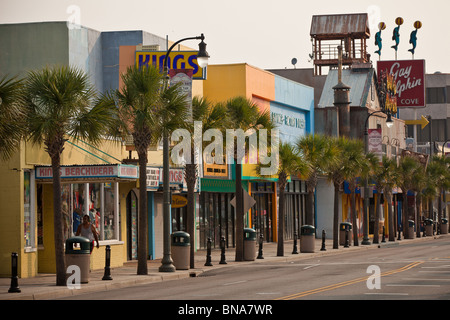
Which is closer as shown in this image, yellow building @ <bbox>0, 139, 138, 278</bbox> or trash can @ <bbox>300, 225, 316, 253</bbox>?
yellow building @ <bbox>0, 139, 138, 278</bbox>

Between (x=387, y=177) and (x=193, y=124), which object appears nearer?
(x=193, y=124)

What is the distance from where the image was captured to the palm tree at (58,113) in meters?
24.3

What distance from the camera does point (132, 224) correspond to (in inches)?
1485

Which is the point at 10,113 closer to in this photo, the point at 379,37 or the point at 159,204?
the point at 159,204

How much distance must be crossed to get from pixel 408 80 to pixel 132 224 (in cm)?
5726

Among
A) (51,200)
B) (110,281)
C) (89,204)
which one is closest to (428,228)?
(89,204)

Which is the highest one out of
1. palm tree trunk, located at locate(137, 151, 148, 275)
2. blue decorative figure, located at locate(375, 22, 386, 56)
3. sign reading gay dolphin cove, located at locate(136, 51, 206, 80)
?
blue decorative figure, located at locate(375, 22, 386, 56)

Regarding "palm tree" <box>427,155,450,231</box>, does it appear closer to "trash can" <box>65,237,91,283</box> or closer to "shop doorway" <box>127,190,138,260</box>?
"shop doorway" <box>127,190,138,260</box>

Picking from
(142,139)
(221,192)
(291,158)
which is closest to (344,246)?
(221,192)

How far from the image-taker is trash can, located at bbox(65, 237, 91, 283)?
1006 inches

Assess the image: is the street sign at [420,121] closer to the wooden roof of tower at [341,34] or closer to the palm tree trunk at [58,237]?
the wooden roof of tower at [341,34]

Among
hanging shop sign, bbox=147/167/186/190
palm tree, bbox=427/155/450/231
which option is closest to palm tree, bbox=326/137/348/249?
hanging shop sign, bbox=147/167/186/190

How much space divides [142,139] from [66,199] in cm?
464

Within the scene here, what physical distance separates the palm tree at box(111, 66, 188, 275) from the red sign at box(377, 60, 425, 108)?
63.2 meters
